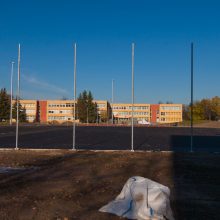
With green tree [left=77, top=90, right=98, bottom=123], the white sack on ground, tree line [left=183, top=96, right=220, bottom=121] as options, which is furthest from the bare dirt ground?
tree line [left=183, top=96, right=220, bottom=121]

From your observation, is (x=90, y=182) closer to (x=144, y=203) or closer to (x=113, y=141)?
(x=144, y=203)

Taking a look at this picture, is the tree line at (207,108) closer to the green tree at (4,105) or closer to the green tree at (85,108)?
the green tree at (85,108)

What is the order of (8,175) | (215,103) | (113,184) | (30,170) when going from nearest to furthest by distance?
(113,184) < (8,175) < (30,170) < (215,103)

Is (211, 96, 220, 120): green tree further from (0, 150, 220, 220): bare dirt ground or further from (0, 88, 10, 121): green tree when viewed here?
(0, 150, 220, 220): bare dirt ground

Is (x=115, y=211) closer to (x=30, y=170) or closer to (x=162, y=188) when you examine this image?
(x=162, y=188)

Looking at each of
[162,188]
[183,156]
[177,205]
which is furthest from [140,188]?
[183,156]

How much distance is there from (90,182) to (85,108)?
104680 millimetres

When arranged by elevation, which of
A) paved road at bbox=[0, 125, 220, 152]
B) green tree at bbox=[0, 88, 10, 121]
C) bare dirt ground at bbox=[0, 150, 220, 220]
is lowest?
bare dirt ground at bbox=[0, 150, 220, 220]

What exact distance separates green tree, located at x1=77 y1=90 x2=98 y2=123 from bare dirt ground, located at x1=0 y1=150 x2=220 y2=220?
95.4 metres

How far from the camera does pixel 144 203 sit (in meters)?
7.23

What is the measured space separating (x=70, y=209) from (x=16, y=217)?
1.07m

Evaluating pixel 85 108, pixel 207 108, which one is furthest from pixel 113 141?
pixel 207 108

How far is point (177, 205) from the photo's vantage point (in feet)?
27.4

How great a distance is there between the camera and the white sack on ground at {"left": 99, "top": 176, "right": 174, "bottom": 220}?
7098 mm
